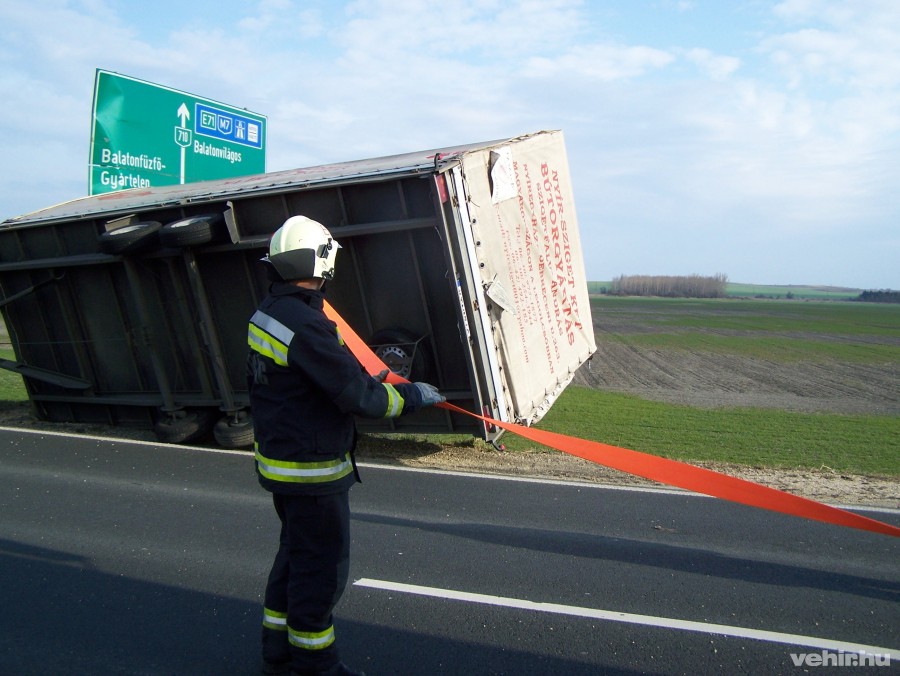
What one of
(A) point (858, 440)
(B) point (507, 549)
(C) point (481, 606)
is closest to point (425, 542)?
(B) point (507, 549)

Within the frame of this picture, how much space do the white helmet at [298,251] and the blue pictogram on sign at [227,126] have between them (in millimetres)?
14280

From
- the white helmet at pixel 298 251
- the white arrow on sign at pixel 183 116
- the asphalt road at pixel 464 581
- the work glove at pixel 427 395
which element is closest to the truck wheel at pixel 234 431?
the asphalt road at pixel 464 581

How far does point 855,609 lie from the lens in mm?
4473

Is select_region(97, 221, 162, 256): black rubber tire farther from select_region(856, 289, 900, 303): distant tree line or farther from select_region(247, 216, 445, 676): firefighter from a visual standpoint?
select_region(856, 289, 900, 303): distant tree line

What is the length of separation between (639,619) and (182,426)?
6.81 m

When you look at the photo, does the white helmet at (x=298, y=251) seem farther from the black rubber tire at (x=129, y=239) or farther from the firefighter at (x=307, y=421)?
the black rubber tire at (x=129, y=239)

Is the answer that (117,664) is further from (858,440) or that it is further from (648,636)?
(858,440)

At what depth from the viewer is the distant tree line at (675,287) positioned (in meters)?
110

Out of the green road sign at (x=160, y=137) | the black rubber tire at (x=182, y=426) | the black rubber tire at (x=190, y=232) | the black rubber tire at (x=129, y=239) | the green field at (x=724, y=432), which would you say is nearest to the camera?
the black rubber tire at (x=190, y=232)

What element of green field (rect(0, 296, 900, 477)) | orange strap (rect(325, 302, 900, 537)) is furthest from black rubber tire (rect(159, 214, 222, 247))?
orange strap (rect(325, 302, 900, 537))

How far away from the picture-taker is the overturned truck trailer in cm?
747

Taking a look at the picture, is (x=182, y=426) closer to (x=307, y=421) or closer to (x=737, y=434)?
(x=307, y=421)

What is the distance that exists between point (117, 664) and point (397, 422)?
5.01 m

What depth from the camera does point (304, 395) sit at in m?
3.32
